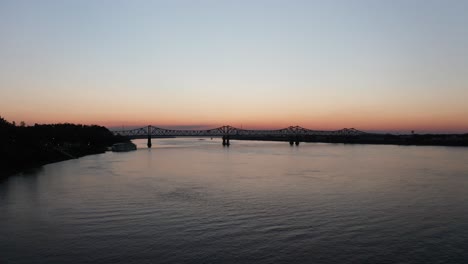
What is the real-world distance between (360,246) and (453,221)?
26.7 feet

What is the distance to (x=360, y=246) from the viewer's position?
16453mm

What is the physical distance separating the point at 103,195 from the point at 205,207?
10.2 m

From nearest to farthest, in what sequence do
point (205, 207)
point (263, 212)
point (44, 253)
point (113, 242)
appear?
1. point (44, 253)
2. point (113, 242)
3. point (263, 212)
4. point (205, 207)

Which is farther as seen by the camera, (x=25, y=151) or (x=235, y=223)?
(x=25, y=151)

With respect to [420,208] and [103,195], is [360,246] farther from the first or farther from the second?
[103,195]

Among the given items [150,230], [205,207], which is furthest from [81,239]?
[205,207]

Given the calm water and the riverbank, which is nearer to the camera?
the calm water

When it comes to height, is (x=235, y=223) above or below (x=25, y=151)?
below

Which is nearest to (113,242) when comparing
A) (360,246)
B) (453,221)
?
(360,246)

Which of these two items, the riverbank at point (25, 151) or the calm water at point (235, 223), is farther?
the riverbank at point (25, 151)

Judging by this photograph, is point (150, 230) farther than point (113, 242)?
Yes

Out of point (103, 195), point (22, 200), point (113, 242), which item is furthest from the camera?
point (103, 195)

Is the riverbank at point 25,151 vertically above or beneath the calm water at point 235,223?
above

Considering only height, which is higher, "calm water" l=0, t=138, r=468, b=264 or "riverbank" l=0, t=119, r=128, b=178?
"riverbank" l=0, t=119, r=128, b=178
